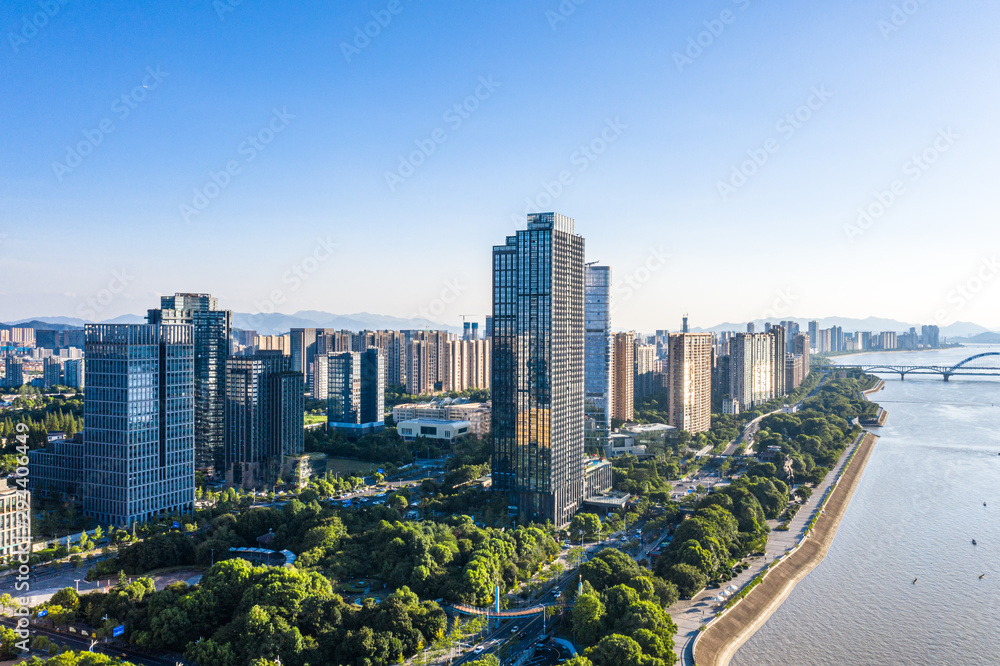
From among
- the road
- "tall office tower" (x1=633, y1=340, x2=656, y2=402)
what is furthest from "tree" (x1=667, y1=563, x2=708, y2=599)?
"tall office tower" (x1=633, y1=340, x2=656, y2=402)

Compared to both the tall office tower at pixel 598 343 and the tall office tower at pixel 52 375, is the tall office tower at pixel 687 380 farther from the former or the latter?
the tall office tower at pixel 52 375

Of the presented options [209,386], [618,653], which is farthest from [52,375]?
[618,653]

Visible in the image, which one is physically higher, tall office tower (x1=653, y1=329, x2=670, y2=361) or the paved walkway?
tall office tower (x1=653, y1=329, x2=670, y2=361)

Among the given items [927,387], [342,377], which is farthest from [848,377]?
[342,377]

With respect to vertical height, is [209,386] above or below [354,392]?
above

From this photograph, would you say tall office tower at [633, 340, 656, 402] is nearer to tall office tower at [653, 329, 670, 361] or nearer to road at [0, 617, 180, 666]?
tall office tower at [653, 329, 670, 361]

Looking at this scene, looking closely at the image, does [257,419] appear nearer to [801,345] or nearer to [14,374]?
[14,374]
